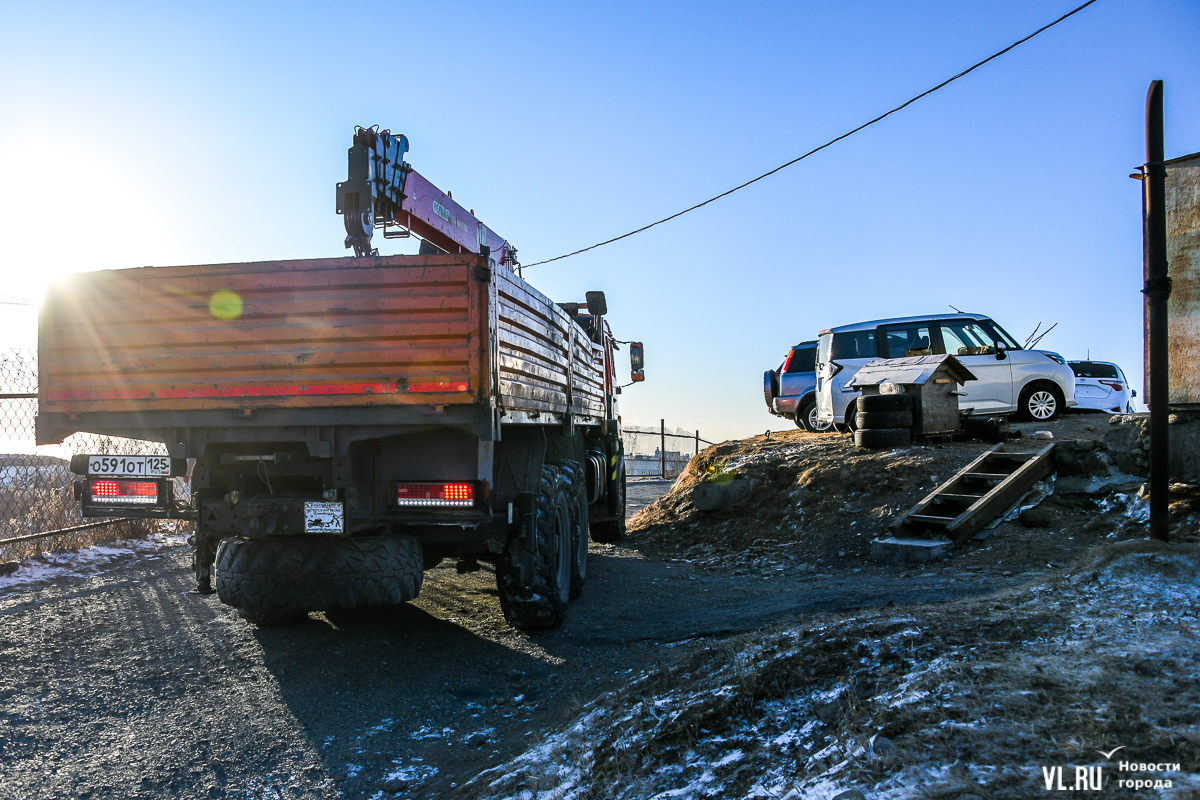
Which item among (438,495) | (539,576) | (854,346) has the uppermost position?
(854,346)

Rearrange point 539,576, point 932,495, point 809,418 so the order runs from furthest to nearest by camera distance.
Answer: point 809,418 < point 932,495 < point 539,576

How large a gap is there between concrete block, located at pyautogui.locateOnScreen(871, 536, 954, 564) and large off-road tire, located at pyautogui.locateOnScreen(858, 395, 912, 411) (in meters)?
2.92

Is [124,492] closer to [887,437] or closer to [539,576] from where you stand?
[539,576]

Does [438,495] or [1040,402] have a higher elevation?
[1040,402]

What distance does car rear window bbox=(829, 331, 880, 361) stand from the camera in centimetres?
1251

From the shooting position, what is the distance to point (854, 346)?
1259 centimetres

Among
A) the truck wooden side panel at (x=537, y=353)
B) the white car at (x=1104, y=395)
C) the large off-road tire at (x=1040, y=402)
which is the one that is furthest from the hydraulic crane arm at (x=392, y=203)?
the white car at (x=1104, y=395)

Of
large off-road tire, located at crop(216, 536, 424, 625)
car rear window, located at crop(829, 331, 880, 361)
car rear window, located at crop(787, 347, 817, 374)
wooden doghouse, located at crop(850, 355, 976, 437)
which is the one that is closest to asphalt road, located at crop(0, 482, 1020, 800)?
large off-road tire, located at crop(216, 536, 424, 625)

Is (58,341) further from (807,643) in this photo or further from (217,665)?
(807,643)

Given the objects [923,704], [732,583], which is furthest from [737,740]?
[732,583]

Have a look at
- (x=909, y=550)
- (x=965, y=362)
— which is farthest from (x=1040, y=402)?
(x=909, y=550)

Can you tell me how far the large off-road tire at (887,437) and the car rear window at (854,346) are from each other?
9.31 feet

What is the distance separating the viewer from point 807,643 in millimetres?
3680

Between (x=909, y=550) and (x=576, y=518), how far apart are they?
10.4 feet
